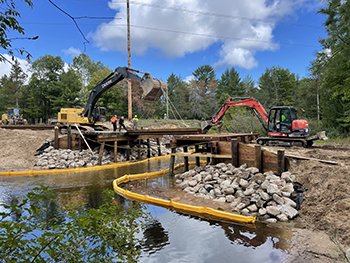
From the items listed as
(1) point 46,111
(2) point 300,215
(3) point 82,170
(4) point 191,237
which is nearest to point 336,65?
(2) point 300,215

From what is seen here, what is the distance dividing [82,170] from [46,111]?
33811mm

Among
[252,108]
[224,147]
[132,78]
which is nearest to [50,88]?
[132,78]

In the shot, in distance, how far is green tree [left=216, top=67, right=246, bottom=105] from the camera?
147ft

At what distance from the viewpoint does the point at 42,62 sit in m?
42.4

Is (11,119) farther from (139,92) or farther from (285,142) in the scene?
(285,142)

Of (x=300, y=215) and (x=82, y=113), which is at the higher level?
(x=82, y=113)

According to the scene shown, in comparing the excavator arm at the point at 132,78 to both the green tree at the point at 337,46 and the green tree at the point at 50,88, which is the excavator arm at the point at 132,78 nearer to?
the green tree at the point at 337,46

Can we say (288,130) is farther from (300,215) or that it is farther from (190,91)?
(190,91)

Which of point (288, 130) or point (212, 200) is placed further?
point (288, 130)

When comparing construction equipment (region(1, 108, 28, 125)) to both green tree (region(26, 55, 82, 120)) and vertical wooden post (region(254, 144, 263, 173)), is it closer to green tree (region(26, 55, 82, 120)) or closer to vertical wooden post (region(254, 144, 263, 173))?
green tree (region(26, 55, 82, 120))

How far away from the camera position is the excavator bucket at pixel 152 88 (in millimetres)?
11211

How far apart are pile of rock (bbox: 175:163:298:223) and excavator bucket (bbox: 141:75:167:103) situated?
14.1 ft

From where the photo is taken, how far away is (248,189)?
745cm

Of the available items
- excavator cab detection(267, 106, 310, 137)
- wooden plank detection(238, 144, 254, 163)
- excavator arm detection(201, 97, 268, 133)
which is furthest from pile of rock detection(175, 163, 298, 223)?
excavator arm detection(201, 97, 268, 133)
